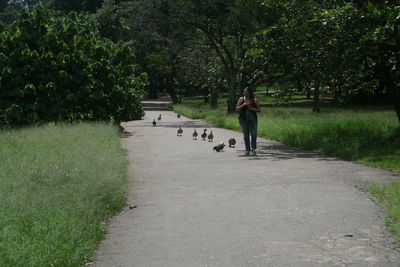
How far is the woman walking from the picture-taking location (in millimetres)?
16344

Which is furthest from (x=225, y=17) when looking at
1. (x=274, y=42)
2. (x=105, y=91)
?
(x=274, y=42)

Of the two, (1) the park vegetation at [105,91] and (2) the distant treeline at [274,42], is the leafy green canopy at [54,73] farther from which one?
(2) the distant treeline at [274,42]

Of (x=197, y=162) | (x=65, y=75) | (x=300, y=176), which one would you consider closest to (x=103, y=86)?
(x=65, y=75)

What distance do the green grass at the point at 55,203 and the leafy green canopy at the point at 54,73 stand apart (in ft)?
33.0

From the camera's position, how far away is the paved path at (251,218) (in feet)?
20.6

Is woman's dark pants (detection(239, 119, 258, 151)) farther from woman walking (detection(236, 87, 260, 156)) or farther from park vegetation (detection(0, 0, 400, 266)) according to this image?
park vegetation (detection(0, 0, 400, 266))

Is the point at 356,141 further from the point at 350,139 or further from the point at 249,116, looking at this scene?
the point at 249,116

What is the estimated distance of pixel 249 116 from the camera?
54.3ft

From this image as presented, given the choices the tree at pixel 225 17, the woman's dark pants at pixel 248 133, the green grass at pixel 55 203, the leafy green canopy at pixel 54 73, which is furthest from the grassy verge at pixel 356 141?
the tree at pixel 225 17

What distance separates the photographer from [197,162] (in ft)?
48.8

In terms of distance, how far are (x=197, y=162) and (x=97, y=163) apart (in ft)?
16.3

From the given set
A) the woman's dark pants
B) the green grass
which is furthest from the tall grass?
the green grass

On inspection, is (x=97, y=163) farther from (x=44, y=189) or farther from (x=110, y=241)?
(x=110, y=241)

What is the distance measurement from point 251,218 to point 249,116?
862 centimetres
